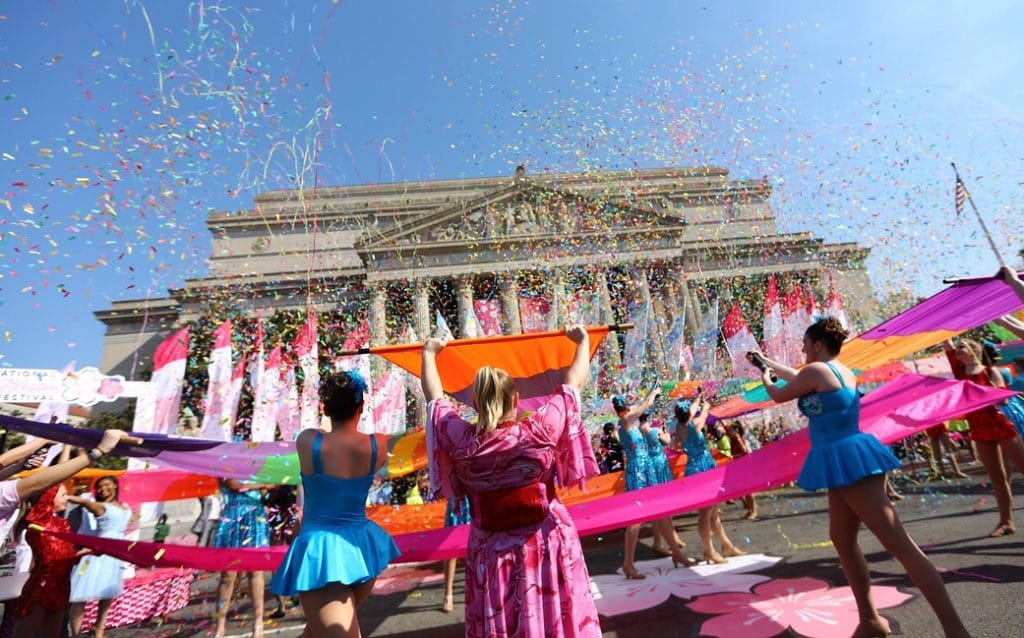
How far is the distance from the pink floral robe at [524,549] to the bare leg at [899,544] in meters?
1.80

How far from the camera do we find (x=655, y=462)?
6707mm

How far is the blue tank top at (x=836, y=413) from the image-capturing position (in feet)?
10.4

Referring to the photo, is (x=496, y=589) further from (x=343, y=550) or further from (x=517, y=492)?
(x=343, y=550)

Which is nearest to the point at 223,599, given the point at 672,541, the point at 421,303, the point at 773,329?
the point at 672,541

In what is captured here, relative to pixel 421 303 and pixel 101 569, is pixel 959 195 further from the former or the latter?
pixel 421 303

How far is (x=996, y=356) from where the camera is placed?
6316 mm

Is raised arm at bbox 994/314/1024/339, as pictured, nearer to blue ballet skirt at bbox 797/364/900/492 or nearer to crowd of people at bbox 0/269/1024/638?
crowd of people at bbox 0/269/1024/638

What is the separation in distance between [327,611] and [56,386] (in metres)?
10.2

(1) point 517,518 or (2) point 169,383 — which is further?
(2) point 169,383

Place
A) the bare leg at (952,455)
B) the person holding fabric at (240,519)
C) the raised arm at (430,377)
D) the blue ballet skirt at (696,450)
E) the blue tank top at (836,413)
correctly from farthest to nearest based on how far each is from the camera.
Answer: the bare leg at (952,455), the blue ballet skirt at (696,450), the person holding fabric at (240,519), the blue tank top at (836,413), the raised arm at (430,377)

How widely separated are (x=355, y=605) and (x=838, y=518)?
3049mm

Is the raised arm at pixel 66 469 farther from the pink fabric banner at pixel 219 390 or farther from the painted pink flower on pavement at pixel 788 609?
the pink fabric banner at pixel 219 390

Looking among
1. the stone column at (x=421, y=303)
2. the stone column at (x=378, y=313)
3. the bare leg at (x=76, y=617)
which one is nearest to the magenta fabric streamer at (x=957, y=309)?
the bare leg at (x=76, y=617)

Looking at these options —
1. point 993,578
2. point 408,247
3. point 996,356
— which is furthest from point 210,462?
point 408,247
